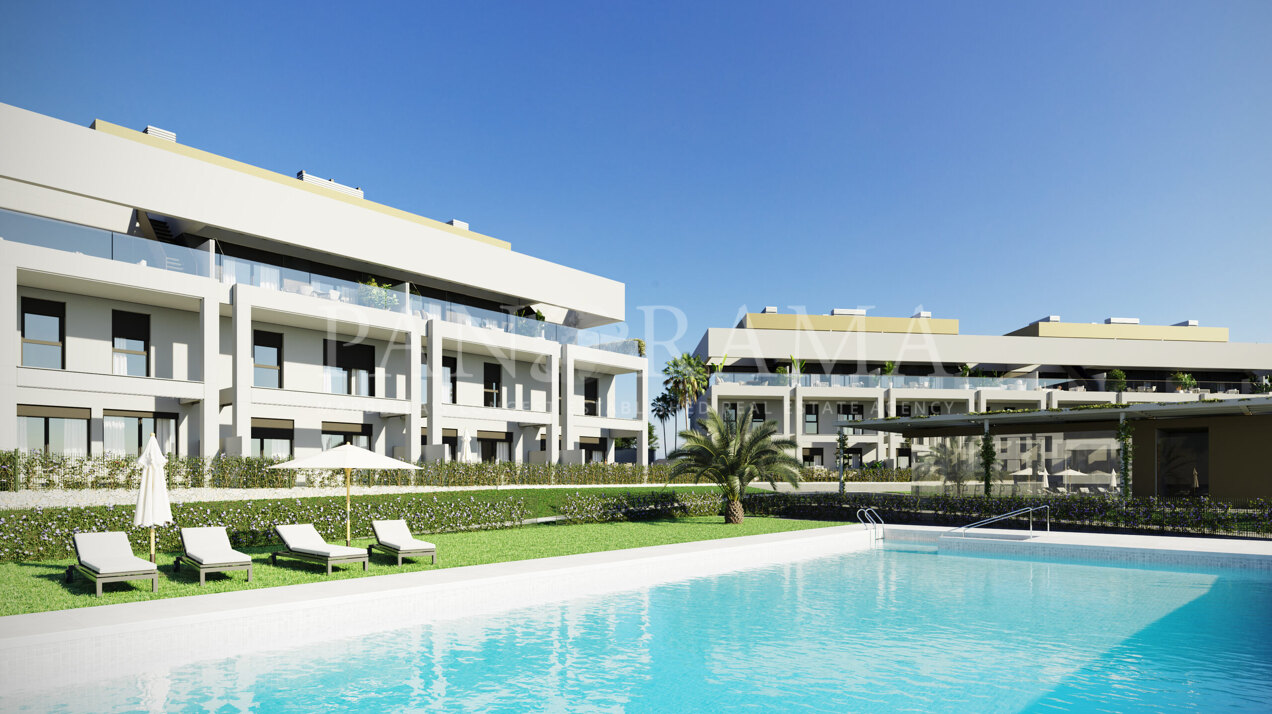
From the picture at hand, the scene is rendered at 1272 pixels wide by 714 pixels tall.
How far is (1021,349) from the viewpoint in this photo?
2062 inches

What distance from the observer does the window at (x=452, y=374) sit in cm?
2988

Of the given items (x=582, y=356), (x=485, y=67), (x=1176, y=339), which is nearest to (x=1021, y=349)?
(x=1176, y=339)

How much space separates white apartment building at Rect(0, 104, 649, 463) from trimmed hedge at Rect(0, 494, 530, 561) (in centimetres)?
505

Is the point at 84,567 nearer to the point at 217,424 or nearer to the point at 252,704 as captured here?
the point at 252,704

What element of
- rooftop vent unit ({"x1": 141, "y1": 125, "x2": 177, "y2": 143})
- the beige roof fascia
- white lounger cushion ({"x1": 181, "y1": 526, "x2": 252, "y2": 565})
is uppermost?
rooftop vent unit ({"x1": 141, "y1": 125, "x2": 177, "y2": 143})

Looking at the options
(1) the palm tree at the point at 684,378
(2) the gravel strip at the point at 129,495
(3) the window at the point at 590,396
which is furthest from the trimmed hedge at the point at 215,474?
A: (1) the palm tree at the point at 684,378

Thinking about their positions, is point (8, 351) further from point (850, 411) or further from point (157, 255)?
point (850, 411)

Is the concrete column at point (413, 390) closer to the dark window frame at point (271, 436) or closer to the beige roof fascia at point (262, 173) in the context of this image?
the dark window frame at point (271, 436)

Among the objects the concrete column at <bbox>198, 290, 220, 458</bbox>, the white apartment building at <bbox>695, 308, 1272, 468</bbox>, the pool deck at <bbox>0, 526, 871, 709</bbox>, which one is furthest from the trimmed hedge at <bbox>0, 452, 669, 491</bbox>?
the white apartment building at <bbox>695, 308, 1272, 468</bbox>

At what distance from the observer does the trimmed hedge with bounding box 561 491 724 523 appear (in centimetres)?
2282

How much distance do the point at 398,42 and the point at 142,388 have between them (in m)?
13.2

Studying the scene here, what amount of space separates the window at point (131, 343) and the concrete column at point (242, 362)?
300cm

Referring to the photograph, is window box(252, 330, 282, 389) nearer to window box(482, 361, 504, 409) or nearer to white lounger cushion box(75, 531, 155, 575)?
window box(482, 361, 504, 409)

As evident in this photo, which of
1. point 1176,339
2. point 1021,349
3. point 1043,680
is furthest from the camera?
point 1176,339
